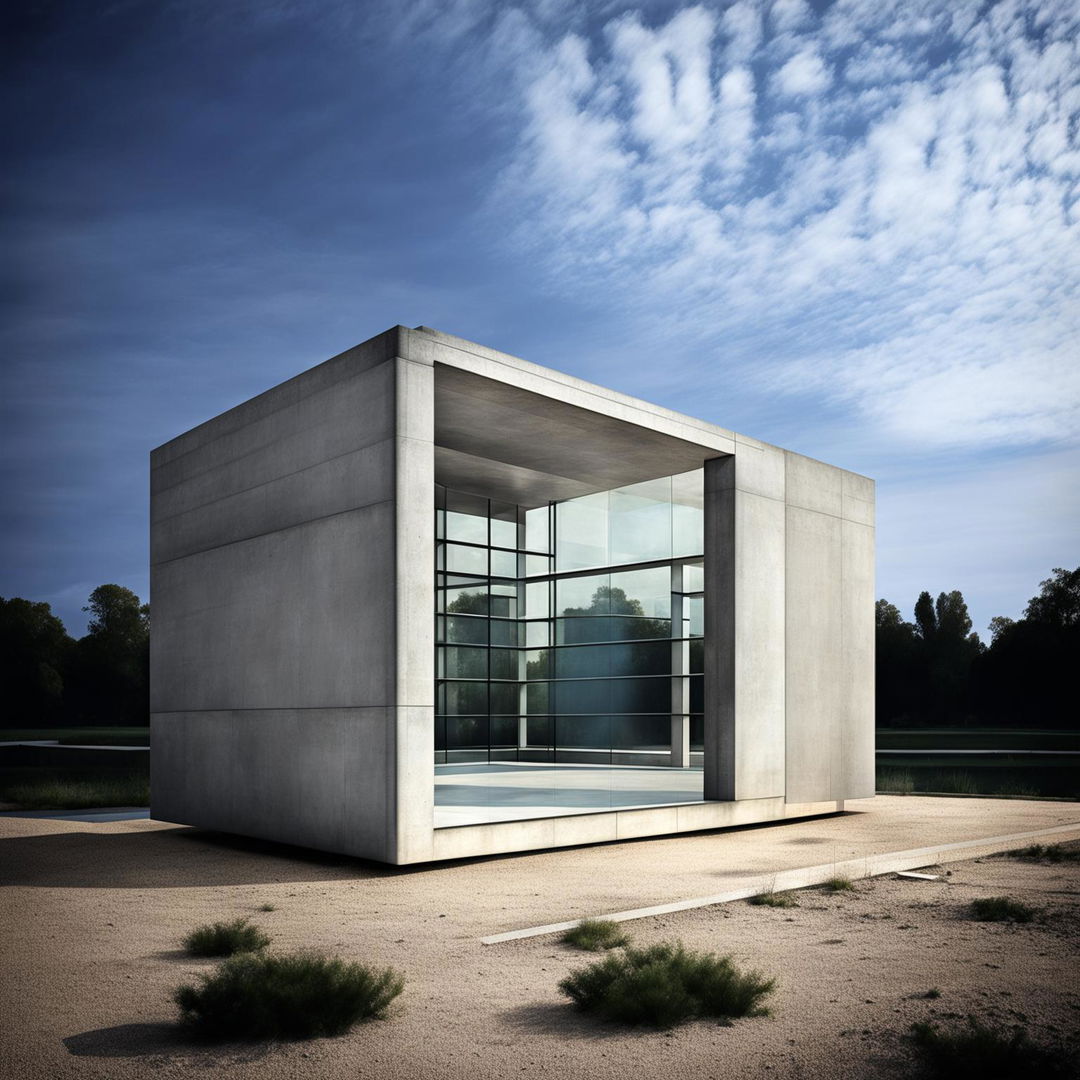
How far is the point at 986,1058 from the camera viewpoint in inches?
175

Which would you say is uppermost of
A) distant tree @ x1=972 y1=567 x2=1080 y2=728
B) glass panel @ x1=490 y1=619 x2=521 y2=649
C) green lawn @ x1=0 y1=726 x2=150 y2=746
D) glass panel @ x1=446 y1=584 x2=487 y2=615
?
glass panel @ x1=446 y1=584 x2=487 y2=615

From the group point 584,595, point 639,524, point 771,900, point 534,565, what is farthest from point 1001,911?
point 534,565

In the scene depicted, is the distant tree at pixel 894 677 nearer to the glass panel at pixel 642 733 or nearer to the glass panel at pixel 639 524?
the glass panel at pixel 642 733

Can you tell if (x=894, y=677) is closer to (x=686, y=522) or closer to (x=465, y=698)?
(x=686, y=522)

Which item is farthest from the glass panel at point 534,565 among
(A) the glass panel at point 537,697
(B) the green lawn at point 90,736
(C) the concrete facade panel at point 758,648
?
(B) the green lawn at point 90,736

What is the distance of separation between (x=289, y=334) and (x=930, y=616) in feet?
411

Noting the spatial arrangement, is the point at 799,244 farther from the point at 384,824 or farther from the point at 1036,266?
the point at 384,824

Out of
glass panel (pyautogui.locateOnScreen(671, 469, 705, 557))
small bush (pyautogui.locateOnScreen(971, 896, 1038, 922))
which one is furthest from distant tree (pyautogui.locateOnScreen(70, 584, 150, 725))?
small bush (pyautogui.locateOnScreen(971, 896, 1038, 922))

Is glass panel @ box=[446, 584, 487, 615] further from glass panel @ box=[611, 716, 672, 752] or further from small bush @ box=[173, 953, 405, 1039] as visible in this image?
small bush @ box=[173, 953, 405, 1039]

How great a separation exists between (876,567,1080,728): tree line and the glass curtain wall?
62.0m

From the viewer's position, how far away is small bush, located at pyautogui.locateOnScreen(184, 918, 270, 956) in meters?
6.98

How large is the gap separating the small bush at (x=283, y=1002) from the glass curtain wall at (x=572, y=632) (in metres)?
17.3

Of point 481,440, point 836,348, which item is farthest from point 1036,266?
point 836,348

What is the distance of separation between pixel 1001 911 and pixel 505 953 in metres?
4.06
